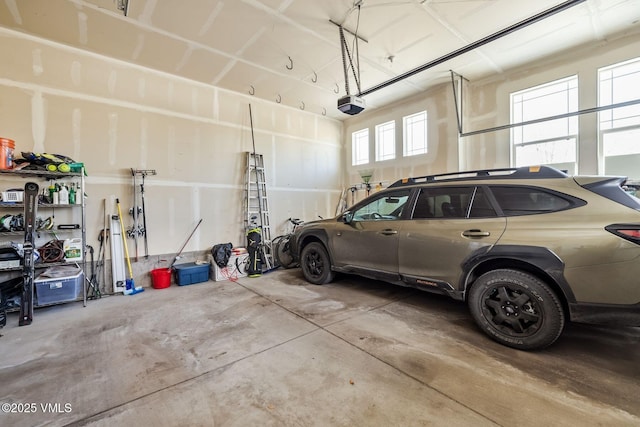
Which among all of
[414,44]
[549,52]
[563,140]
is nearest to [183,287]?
[414,44]

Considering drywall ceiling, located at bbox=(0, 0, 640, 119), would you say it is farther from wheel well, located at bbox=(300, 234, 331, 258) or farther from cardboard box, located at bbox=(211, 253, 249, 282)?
cardboard box, located at bbox=(211, 253, 249, 282)

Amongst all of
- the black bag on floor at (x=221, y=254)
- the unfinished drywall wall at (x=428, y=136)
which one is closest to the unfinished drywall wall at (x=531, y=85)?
the unfinished drywall wall at (x=428, y=136)

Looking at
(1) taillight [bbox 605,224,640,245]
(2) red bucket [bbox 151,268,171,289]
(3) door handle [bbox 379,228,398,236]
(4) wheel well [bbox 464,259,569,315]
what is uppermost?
(1) taillight [bbox 605,224,640,245]

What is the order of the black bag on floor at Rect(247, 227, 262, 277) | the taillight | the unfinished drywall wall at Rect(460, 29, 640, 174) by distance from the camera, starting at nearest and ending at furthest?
the taillight
the unfinished drywall wall at Rect(460, 29, 640, 174)
the black bag on floor at Rect(247, 227, 262, 277)

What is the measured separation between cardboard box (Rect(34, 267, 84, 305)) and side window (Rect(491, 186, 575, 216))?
500 centimetres

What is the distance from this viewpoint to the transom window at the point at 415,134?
5.53 meters

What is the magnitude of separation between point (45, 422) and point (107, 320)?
1.66 meters

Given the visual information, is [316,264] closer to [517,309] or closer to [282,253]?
[282,253]

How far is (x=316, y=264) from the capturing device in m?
4.11

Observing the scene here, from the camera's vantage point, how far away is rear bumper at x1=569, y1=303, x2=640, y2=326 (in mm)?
1777

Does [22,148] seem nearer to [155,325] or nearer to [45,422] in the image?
[155,325]

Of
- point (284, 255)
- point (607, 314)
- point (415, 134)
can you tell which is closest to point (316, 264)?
point (284, 255)

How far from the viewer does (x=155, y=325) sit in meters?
2.81

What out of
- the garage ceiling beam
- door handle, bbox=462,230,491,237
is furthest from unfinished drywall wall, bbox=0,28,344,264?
door handle, bbox=462,230,491,237
